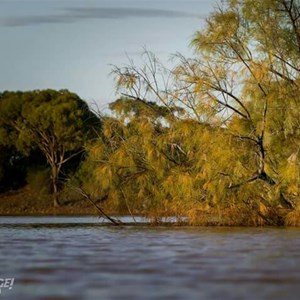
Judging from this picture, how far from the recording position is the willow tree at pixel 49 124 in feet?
161

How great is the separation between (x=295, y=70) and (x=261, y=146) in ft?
7.80

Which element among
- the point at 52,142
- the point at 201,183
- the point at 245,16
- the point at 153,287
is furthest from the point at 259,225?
the point at 52,142

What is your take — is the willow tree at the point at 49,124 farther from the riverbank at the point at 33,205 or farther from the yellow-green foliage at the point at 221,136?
the yellow-green foliage at the point at 221,136

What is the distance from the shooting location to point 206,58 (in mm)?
21219

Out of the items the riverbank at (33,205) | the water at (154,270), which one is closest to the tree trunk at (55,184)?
the riverbank at (33,205)

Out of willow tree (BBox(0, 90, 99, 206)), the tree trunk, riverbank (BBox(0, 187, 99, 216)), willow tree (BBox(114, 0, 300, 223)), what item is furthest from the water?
the tree trunk

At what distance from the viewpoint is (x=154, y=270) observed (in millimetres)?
8242

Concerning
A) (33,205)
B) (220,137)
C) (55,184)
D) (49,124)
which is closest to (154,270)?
(220,137)

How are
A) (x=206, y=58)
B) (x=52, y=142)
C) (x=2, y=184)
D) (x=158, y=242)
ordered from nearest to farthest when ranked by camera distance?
(x=158, y=242) < (x=206, y=58) < (x=52, y=142) < (x=2, y=184)

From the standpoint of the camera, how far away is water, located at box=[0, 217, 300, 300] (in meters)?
6.55

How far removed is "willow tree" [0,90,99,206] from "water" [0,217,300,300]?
35.1 meters

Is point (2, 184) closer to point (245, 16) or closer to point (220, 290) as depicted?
point (245, 16)

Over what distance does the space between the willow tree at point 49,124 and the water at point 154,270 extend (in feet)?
115

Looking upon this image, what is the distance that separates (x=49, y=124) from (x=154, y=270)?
137ft
